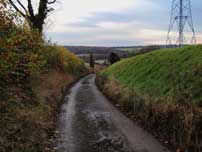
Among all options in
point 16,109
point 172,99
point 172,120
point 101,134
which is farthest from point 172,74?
point 16,109

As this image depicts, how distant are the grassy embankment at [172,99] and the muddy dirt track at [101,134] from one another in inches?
22.4

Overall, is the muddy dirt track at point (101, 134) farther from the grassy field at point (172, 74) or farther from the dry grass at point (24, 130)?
the grassy field at point (172, 74)

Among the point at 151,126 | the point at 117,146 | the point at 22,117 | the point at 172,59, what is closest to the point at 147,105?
the point at 151,126

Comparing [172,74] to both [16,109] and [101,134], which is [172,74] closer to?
[101,134]

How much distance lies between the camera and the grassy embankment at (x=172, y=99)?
1287 cm

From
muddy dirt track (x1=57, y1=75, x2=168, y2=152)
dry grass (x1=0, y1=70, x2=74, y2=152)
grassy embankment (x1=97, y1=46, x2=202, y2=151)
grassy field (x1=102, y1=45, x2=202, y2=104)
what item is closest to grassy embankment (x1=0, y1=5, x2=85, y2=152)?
dry grass (x1=0, y1=70, x2=74, y2=152)

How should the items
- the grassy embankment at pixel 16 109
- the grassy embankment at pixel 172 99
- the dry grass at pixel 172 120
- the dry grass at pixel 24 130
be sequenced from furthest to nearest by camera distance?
the grassy embankment at pixel 172 99
the dry grass at pixel 172 120
the grassy embankment at pixel 16 109
the dry grass at pixel 24 130

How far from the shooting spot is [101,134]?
15461 millimetres

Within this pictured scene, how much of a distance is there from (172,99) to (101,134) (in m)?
2.96

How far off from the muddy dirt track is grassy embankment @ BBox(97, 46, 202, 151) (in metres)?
0.57

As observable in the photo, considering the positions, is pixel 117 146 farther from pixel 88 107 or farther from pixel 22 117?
pixel 88 107

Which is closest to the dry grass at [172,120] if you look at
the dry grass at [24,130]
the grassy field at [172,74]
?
the grassy field at [172,74]

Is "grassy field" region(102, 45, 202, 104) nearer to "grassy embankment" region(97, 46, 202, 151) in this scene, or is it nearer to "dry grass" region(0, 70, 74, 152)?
"grassy embankment" region(97, 46, 202, 151)

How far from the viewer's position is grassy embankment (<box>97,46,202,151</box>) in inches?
507
